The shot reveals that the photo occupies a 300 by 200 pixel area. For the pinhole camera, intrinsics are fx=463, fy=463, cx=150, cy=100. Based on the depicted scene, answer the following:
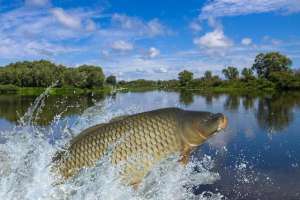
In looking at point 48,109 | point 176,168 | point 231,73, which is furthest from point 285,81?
point 176,168

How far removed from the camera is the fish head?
13.1 ft

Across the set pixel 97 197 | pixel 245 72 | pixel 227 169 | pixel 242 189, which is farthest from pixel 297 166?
pixel 245 72

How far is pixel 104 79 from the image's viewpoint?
13700 cm

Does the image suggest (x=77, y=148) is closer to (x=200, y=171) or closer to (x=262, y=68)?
(x=200, y=171)

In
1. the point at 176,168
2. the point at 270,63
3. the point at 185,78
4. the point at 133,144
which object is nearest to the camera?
the point at 133,144

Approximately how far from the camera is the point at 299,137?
2008cm

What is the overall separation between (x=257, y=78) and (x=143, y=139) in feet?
481

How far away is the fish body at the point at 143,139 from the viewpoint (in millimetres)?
3949

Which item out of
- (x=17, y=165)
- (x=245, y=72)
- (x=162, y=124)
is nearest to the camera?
(x=162, y=124)

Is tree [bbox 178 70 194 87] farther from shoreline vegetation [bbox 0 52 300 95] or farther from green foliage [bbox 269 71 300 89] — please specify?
green foliage [bbox 269 71 300 89]

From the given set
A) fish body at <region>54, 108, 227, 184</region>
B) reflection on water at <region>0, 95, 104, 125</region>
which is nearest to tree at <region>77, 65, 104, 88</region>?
reflection on water at <region>0, 95, 104, 125</region>

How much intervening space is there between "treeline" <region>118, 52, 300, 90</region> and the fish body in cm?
12265

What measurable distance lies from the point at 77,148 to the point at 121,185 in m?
0.53

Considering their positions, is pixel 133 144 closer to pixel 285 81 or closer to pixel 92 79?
pixel 92 79
